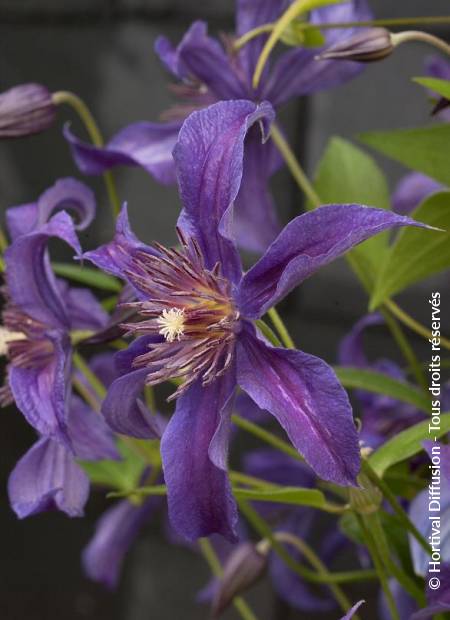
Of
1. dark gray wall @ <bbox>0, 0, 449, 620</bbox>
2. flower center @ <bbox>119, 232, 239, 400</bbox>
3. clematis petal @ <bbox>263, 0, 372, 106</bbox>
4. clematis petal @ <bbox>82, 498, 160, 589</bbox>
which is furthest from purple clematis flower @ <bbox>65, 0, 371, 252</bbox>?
dark gray wall @ <bbox>0, 0, 449, 620</bbox>

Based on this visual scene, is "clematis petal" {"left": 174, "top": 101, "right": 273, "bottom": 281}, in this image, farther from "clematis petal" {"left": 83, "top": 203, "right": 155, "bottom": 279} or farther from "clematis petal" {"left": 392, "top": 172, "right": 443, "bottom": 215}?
"clematis petal" {"left": 392, "top": 172, "right": 443, "bottom": 215}

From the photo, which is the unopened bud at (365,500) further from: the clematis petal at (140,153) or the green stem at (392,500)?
the clematis petal at (140,153)

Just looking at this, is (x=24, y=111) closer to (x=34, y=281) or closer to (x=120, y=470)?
(x=34, y=281)

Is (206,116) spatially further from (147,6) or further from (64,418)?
(147,6)

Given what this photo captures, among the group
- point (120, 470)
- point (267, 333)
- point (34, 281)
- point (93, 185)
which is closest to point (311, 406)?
point (267, 333)

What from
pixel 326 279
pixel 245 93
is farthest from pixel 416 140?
pixel 326 279

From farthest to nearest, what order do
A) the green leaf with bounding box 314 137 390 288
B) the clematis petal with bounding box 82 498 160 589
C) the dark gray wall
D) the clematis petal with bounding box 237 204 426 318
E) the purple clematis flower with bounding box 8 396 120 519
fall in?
the dark gray wall < the clematis petal with bounding box 82 498 160 589 < the green leaf with bounding box 314 137 390 288 < the purple clematis flower with bounding box 8 396 120 519 < the clematis petal with bounding box 237 204 426 318
